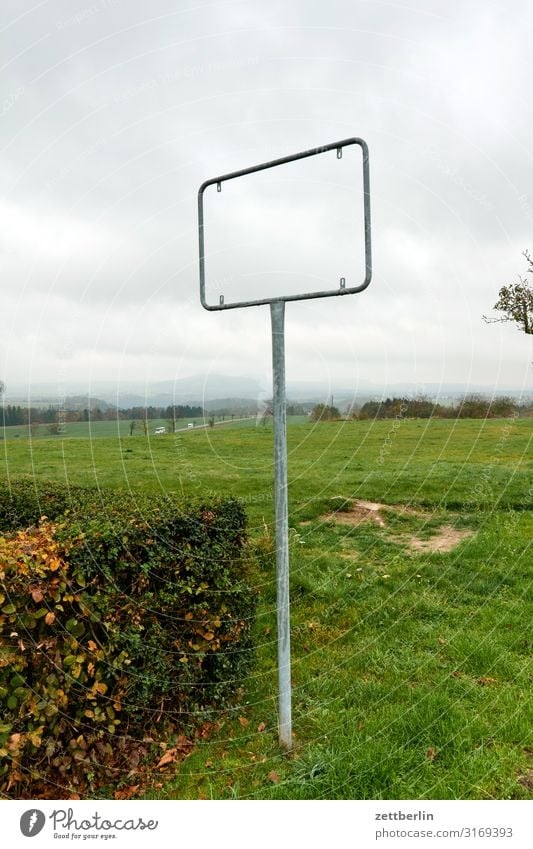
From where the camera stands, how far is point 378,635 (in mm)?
5410

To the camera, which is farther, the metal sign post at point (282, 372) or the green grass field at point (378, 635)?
the green grass field at point (378, 635)

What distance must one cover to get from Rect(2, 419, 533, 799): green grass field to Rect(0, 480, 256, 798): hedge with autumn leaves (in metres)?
0.39

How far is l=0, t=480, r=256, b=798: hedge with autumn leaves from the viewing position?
3330 millimetres

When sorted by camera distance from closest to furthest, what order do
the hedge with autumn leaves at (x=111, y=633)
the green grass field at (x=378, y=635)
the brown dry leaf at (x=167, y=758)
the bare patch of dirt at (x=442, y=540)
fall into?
the hedge with autumn leaves at (x=111, y=633) → the green grass field at (x=378, y=635) → the brown dry leaf at (x=167, y=758) → the bare patch of dirt at (x=442, y=540)

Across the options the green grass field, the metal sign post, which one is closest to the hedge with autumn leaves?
the green grass field

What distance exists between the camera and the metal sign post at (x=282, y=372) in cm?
344

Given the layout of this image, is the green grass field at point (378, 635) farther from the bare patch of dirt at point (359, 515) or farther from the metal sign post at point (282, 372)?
the metal sign post at point (282, 372)

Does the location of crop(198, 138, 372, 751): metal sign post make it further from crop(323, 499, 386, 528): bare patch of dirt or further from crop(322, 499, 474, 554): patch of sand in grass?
crop(323, 499, 386, 528): bare patch of dirt

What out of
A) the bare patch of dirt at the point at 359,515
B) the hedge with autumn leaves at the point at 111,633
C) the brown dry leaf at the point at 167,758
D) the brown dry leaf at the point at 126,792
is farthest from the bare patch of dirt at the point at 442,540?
the brown dry leaf at the point at 126,792

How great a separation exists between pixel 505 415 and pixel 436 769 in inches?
258

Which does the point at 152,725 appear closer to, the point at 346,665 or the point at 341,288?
the point at 346,665

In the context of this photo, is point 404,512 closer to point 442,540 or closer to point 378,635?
point 442,540

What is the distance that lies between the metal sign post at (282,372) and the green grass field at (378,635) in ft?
1.60

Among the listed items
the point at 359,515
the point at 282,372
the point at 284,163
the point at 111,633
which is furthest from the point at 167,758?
the point at 359,515
